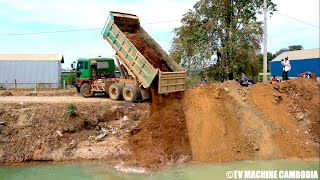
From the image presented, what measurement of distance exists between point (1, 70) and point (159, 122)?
2324 centimetres

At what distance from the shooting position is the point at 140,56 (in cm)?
1582

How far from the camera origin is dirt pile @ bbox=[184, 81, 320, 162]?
13.8 m

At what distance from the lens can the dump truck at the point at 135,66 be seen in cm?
1559

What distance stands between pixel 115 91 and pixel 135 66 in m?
2.25

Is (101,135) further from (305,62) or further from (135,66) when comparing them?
(305,62)

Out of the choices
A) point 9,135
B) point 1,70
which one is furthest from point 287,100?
point 1,70

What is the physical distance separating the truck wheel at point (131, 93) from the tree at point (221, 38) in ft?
30.6

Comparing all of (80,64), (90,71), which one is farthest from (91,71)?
(80,64)

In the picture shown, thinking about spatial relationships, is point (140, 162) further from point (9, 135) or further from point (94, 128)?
point (9, 135)

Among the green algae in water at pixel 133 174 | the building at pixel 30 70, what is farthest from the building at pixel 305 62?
the green algae in water at pixel 133 174

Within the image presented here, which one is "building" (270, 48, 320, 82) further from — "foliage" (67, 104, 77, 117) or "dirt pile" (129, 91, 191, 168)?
"foliage" (67, 104, 77, 117)

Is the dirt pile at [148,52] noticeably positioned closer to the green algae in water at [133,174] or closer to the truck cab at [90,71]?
the truck cab at [90,71]

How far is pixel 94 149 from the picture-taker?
13.7 meters

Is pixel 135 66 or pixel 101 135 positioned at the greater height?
pixel 135 66
